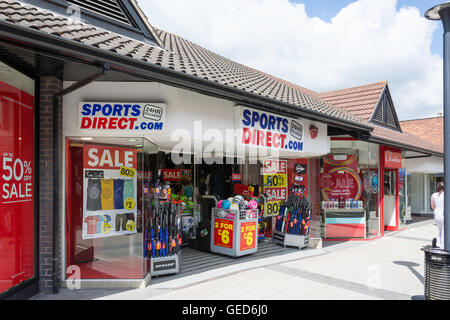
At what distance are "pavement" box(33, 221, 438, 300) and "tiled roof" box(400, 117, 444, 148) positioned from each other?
17.7 m

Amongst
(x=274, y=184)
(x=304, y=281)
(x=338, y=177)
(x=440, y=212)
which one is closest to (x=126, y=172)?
(x=304, y=281)

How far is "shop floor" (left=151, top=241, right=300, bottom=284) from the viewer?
6.29m

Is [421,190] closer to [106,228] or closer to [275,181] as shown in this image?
[275,181]

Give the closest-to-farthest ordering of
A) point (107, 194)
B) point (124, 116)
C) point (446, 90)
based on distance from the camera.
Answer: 1. point (446, 90)
2. point (124, 116)
3. point (107, 194)

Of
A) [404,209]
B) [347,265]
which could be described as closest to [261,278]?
[347,265]

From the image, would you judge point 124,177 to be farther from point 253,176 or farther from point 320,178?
point 320,178

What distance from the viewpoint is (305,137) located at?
330 inches

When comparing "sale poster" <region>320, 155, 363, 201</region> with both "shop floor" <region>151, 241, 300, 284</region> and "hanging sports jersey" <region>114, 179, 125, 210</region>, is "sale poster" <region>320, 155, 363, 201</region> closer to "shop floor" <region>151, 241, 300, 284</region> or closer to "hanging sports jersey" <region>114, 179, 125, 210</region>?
"shop floor" <region>151, 241, 300, 284</region>

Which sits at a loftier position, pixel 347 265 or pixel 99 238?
pixel 99 238

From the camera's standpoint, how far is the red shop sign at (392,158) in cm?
1157

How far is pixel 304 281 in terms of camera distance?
5.89m

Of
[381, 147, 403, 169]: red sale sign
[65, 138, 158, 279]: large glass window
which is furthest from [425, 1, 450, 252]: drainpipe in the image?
[381, 147, 403, 169]: red sale sign

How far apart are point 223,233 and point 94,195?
291 centimetres
